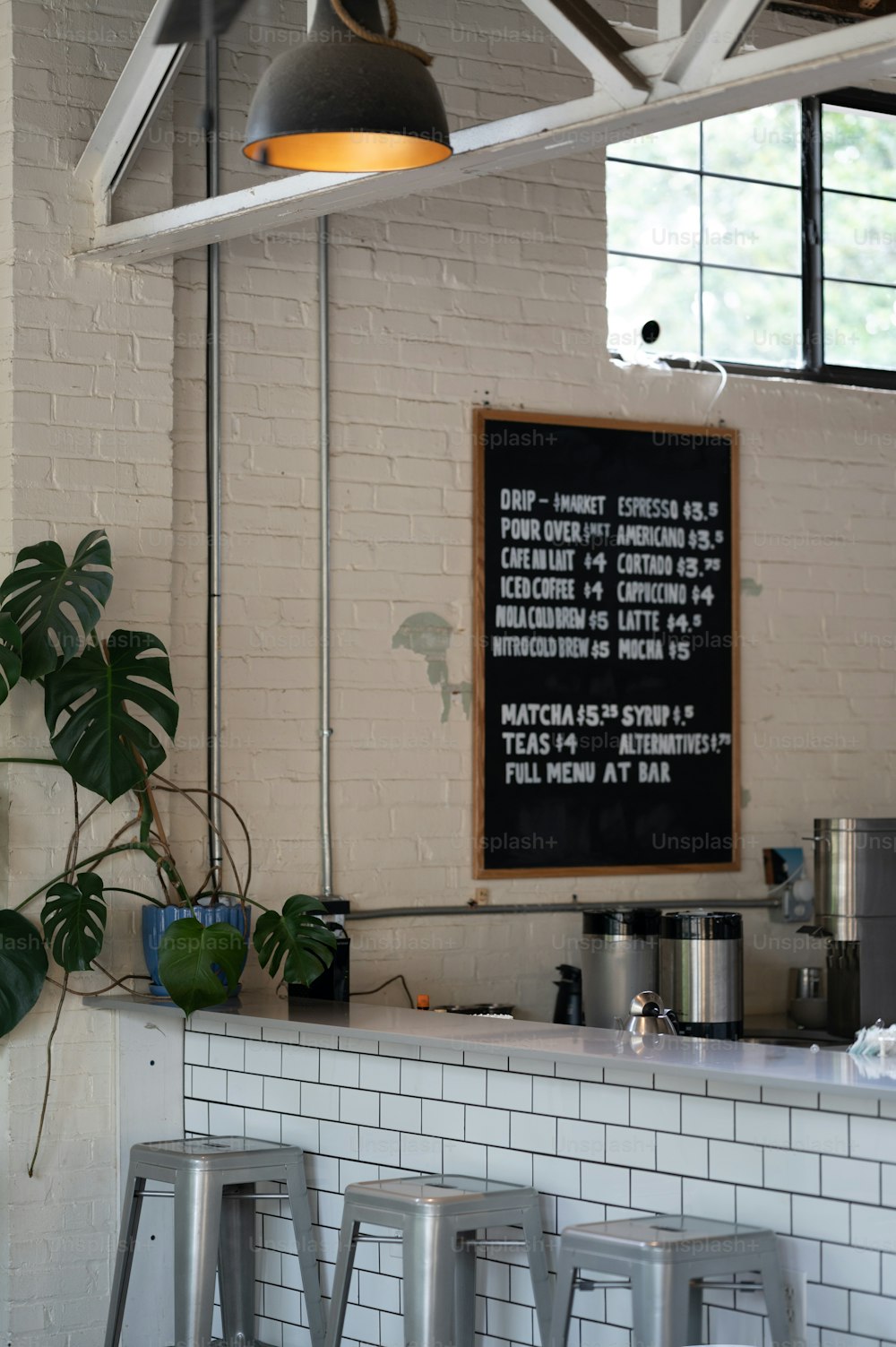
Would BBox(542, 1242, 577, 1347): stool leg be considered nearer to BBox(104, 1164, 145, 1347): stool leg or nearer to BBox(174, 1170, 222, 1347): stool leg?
BBox(174, 1170, 222, 1347): stool leg

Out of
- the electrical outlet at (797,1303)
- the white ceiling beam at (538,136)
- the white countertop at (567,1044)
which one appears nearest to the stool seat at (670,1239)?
the electrical outlet at (797,1303)

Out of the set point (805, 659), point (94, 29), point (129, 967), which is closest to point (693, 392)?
point (805, 659)

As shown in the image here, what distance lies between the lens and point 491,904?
5.08 metres

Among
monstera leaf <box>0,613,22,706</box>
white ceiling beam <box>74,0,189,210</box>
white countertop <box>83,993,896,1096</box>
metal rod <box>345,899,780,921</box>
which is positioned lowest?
white countertop <box>83,993,896,1096</box>

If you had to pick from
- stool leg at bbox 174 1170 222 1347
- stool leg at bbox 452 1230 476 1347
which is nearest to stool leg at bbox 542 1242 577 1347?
stool leg at bbox 452 1230 476 1347

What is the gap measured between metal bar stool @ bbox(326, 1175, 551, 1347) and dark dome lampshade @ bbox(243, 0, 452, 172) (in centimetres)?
191

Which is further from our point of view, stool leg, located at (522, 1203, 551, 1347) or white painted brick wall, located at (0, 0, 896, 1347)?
white painted brick wall, located at (0, 0, 896, 1347)

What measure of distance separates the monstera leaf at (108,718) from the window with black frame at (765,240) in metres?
1.94

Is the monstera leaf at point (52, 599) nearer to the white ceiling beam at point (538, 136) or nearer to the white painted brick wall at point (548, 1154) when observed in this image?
the white ceiling beam at point (538, 136)

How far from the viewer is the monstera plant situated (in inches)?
162

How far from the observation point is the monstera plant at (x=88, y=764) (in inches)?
162

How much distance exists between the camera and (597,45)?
3215 millimetres

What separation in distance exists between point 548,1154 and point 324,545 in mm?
1880

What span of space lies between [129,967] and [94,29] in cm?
229
